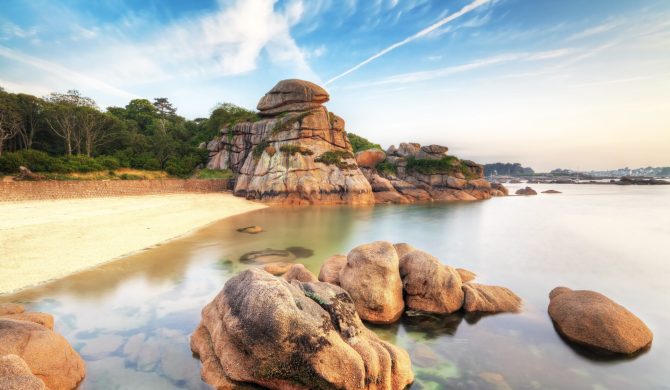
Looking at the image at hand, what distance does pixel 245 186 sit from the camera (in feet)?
147

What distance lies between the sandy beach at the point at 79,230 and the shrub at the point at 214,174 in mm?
13173

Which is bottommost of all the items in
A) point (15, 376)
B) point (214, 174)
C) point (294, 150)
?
→ point (15, 376)

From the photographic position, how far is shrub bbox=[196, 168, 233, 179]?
4672 centimetres

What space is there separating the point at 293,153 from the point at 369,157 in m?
18.1

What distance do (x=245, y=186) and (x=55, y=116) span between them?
956 inches

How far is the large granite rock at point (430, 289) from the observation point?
9711 millimetres

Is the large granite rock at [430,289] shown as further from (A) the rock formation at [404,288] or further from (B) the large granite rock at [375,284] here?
(B) the large granite rock at [375,284]

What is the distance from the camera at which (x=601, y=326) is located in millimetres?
7996

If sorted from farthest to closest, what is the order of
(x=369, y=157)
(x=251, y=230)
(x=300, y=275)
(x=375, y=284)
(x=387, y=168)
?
(x=387, y=168) < (x=369, y=157) < (x=251, y=230) < (x=300, y=275) < (x=375, y=284)

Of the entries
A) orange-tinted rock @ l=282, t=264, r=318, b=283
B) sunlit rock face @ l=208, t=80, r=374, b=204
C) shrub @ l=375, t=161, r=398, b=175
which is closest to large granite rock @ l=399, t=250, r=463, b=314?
orange-tinted rock @ l=282, t=264, r=318, b=283

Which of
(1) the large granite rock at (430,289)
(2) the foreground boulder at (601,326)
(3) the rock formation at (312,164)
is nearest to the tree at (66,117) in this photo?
(3) the rock formation at (312,164)

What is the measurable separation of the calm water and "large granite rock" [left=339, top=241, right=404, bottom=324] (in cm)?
48

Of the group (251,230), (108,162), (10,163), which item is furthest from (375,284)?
(108,162)

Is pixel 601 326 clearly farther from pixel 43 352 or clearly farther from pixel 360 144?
pixel 360 144
